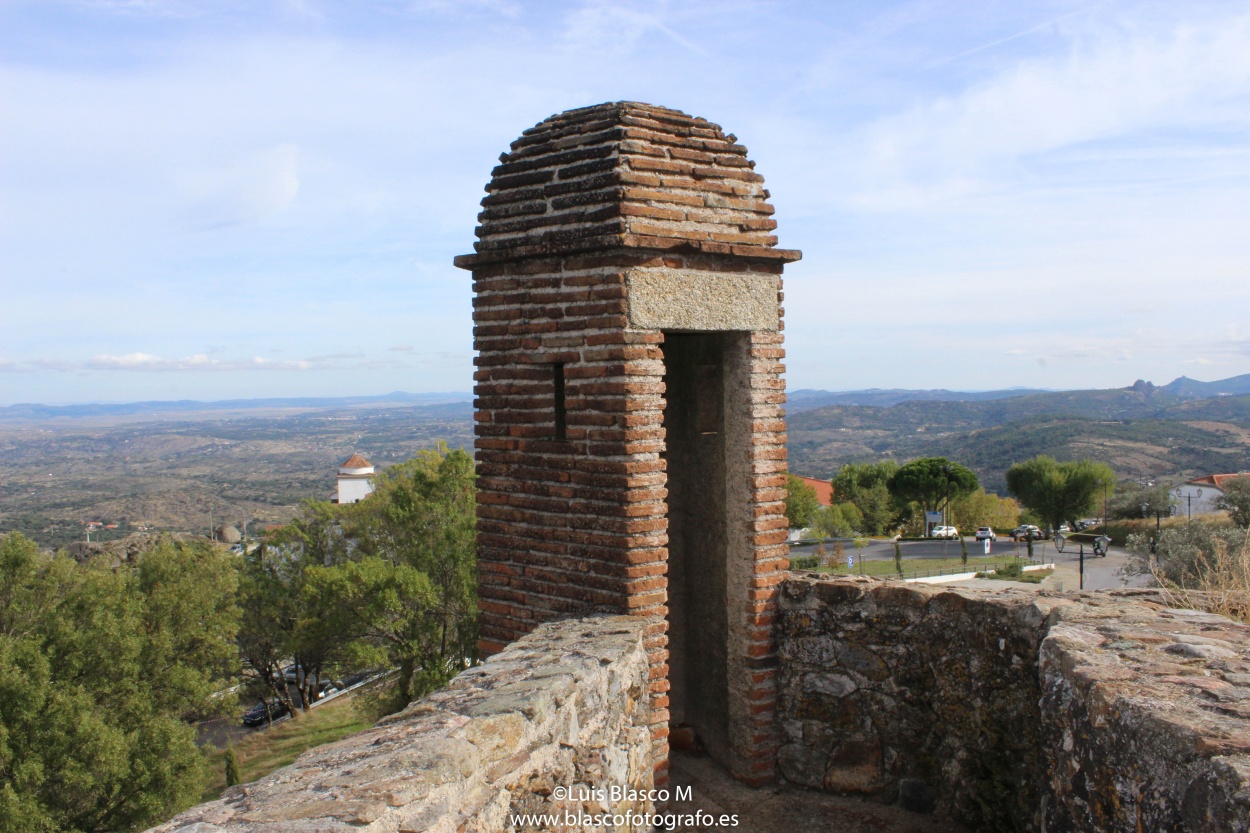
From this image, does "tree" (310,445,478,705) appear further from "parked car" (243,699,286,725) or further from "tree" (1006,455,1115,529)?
"tree" (1006,455,1115,529)

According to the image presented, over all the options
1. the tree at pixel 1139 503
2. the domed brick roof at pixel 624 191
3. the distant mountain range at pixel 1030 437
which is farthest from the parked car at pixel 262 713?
the distant mountain range at pixel 1030 437

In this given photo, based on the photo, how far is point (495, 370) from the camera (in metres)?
4.53

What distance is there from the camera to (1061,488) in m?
57.6

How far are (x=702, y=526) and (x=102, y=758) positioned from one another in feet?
61.0

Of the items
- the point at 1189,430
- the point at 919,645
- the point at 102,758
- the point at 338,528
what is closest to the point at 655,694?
the point at 919,645

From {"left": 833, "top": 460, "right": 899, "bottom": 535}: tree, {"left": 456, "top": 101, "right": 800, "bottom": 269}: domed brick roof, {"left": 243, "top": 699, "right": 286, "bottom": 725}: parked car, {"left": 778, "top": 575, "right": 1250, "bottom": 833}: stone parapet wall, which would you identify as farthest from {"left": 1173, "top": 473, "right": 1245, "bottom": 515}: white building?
{"left": 456, "top": 101, "right": 800, "bottom": 269}: domed brick roof

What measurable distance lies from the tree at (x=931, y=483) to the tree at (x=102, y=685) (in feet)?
138

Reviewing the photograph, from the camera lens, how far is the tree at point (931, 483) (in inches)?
2084

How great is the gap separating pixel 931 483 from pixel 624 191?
53439 mm

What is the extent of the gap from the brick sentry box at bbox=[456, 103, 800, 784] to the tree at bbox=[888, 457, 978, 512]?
171ft

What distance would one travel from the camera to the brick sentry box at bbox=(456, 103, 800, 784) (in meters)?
4.12

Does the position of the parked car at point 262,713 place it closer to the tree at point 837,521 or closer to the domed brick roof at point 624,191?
the tree at point 837,521

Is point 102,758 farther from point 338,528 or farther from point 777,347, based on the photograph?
point 777,347

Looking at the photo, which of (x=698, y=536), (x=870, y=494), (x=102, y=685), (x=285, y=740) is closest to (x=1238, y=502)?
(x=870, y=494)
